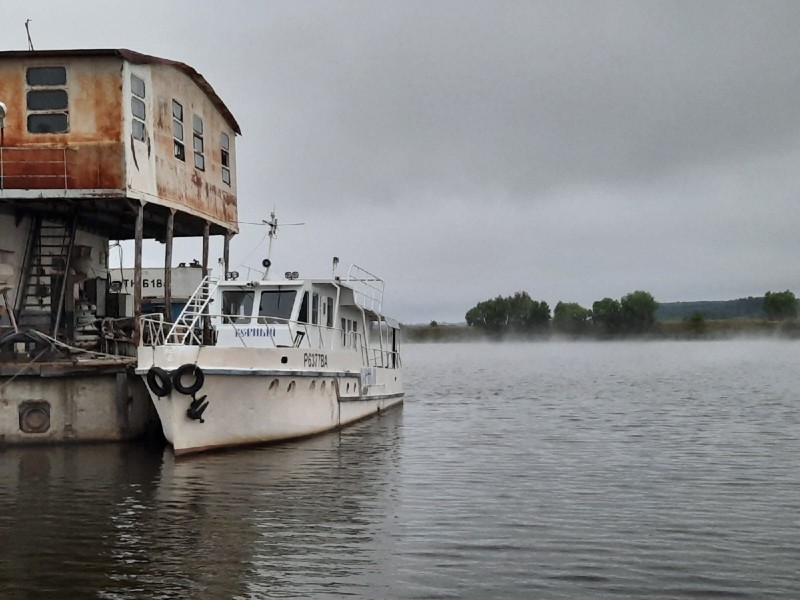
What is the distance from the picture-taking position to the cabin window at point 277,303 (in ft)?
69.0

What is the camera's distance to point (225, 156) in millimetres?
27516

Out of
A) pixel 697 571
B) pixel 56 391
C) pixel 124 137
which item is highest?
pixel 124 137

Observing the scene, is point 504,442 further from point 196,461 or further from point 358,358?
point 196,461

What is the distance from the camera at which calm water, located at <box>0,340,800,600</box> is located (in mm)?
9273

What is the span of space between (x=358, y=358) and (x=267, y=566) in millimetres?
13364

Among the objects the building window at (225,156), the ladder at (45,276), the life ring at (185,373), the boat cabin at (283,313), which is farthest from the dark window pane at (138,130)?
the life ring at (185,373)

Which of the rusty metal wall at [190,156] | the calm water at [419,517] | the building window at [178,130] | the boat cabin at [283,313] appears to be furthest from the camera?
the building window at [178,130]

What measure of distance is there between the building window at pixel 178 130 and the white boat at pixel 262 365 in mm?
3986

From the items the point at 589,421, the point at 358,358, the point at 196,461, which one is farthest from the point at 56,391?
the point at 589,421

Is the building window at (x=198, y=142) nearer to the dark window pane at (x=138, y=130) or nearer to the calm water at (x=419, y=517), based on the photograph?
the dark window pane at (x=138, y=130)

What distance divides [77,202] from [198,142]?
4.59 metres

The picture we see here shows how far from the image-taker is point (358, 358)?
2314cm

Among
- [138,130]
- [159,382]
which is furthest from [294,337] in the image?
[138,130]

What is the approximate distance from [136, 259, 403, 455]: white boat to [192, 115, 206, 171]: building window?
4656 mm
